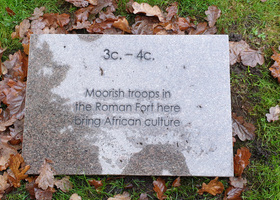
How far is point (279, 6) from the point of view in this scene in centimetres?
281

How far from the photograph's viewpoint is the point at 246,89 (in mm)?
2611

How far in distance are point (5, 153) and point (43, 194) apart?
0.53 metres

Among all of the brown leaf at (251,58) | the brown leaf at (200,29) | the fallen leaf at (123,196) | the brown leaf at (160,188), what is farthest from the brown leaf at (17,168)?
the brown leaf at (251,58)

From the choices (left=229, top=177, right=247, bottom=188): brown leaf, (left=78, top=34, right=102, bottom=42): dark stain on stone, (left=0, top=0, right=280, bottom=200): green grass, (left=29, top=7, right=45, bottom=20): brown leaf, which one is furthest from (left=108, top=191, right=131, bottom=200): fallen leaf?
(left=29, top=7, right=45, bottom=20): brown leaf

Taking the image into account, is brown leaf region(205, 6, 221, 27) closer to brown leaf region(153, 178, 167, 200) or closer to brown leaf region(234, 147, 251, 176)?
brown leaf region(234, 147, 251, 176)

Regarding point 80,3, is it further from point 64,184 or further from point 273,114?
point 273,114

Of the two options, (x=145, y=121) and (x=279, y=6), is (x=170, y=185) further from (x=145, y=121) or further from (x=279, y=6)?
(x=279, y=6)

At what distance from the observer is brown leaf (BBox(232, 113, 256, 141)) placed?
243 centimetres

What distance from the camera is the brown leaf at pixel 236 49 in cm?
261

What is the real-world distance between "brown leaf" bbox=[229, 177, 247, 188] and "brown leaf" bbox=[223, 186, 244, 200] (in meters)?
0.03

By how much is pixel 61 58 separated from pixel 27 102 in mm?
509

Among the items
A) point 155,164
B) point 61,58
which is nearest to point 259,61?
point 155,164

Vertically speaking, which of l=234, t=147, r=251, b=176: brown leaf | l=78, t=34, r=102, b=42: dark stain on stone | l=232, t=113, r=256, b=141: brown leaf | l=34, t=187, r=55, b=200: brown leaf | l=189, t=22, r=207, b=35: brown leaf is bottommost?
l=34, t=187, r=55, b=200: brown leaf

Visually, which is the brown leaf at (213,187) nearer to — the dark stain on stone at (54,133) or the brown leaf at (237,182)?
the brown leaf at (237,182)
